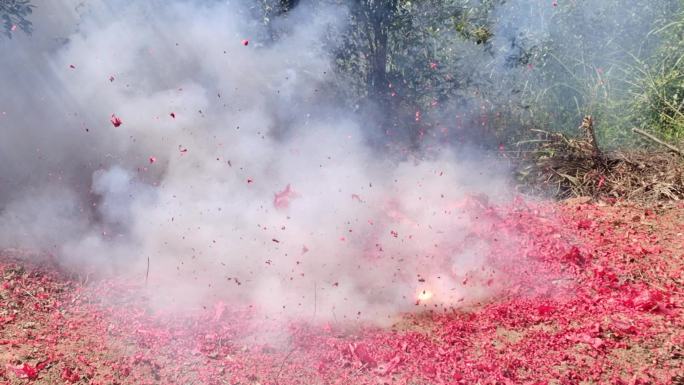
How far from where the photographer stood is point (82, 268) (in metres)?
5.36

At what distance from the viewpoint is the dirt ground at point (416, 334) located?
384 centimetres

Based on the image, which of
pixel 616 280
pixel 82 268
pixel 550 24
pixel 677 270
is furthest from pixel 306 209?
pixel 550 24

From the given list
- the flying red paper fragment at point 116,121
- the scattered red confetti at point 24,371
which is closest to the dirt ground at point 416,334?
the scattered red confetti at point 24,371

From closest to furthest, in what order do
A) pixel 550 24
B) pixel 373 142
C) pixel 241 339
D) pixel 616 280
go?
pixel 241 339
pixel 616 280
pixel 373 142
pixel 550 24

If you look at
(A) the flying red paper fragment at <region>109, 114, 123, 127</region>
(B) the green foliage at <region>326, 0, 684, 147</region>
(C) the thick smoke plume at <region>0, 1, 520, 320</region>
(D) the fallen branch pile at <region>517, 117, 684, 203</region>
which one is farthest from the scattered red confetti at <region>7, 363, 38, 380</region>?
(D) the fallen branch pile at <region>517, 117, 684, 203</region>

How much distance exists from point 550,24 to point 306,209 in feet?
16.7

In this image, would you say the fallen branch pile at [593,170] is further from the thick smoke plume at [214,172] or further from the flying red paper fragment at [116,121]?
the flying red paper fragment at [116,121]

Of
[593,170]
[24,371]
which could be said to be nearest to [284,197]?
[24,371]

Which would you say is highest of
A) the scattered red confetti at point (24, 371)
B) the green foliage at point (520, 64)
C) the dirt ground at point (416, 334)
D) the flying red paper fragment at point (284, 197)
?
A: the green foliage at point (520, 64)

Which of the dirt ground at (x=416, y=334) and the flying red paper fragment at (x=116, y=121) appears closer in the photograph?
the dirt ground at (x=416, y=334)

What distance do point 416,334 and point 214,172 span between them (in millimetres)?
2974

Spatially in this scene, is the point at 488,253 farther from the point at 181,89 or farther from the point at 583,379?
the point at 181,89

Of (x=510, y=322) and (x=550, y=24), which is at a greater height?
(x=550, y=24)

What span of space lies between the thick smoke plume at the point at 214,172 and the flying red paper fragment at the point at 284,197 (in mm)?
16
